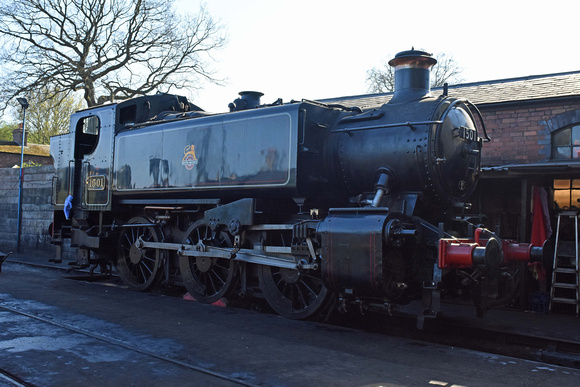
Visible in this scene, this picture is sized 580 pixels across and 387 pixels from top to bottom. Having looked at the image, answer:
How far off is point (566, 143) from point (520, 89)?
5.05 feet

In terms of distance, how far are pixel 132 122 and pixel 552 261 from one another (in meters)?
6.94

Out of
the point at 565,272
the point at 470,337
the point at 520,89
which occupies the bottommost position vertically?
the point at 470,337

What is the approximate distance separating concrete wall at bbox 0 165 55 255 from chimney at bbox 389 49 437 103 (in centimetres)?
1122

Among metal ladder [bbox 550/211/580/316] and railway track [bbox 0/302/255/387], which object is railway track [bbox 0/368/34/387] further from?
metal ladder [bbox 550/211/580/316]

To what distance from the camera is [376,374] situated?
418 centimetres

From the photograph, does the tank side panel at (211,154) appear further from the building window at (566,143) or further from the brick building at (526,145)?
the building window at (566,143)

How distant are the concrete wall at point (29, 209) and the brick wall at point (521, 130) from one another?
1115cm

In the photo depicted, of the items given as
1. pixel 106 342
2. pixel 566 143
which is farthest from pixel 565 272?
pixel 106 342

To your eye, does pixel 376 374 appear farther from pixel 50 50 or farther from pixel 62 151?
pixel 50 50

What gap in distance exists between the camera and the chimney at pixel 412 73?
6172 mm

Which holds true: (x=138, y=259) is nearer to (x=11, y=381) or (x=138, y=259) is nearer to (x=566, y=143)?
(x=11, y=381)

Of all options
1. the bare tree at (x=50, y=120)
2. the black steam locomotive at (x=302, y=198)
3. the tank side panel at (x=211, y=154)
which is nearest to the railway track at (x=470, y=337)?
the black steam locomotive at (x=302, y=198)

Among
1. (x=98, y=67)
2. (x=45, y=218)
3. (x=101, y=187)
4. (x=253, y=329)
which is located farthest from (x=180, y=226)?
(x=98, y=67)

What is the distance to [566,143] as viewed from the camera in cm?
855
